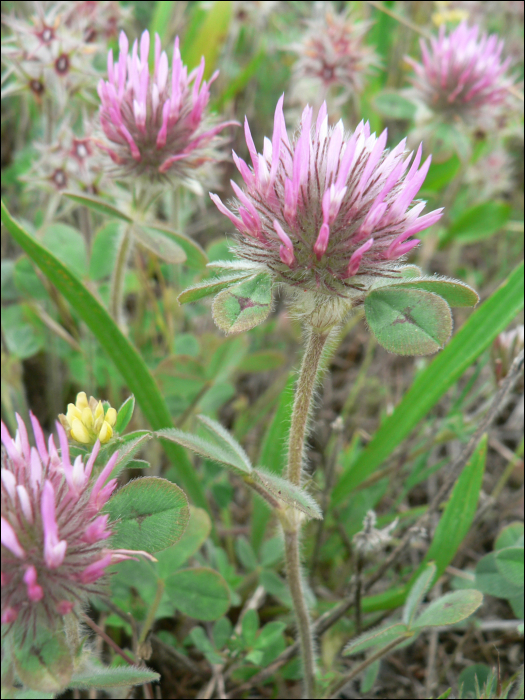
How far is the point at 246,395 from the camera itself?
3.28m

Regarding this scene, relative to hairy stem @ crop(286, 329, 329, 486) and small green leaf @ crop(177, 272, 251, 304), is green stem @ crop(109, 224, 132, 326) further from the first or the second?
hairy stem @ crop(286, 329, 329, 486)

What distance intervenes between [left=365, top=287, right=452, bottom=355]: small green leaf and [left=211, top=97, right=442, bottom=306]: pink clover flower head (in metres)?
0.04

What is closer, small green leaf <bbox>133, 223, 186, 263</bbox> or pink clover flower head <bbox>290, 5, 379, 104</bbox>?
small green leaf <bbox>133, 223, 186, 263</bbox>

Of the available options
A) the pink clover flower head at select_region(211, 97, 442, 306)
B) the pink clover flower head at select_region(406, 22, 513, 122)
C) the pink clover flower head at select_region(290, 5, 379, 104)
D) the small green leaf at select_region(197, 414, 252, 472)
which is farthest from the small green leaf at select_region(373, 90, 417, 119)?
the small green leaf at select_region(197, 414, 252, 472)

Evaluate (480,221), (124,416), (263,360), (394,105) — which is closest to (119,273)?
(263,360)

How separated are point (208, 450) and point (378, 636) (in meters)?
0.66

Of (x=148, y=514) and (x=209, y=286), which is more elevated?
(x=209, y=286)

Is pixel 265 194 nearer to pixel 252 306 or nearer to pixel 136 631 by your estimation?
pixel 252 306

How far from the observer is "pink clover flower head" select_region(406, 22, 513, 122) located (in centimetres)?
298

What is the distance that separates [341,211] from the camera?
4.08ft

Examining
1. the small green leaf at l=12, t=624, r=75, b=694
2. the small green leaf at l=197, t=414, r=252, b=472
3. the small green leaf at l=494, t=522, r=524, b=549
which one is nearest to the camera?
the small green leaf at l=12, t=624, r=75, b=694

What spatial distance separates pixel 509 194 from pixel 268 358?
2815 mm

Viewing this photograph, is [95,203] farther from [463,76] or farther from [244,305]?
[463,76]

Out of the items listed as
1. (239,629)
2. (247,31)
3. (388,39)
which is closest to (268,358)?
(239,629)
